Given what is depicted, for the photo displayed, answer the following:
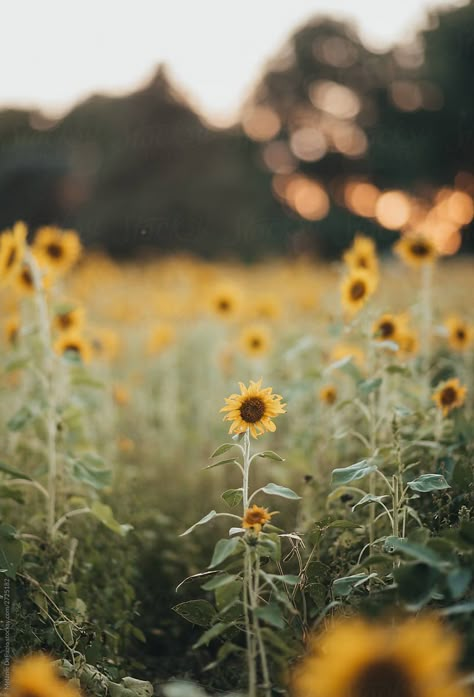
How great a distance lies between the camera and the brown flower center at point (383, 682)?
0.83 metres

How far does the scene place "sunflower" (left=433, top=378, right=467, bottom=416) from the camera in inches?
80.9

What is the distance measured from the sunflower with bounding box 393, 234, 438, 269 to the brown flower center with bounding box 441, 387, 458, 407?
3.18 feet

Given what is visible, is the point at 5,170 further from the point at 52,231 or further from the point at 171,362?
the point at 52,231

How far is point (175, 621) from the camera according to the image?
87.4 inches

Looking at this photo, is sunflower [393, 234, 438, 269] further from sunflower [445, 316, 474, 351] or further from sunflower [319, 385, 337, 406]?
sunflower [319, 385, 337, 406]

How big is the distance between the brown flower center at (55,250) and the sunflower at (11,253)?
1.87 feet

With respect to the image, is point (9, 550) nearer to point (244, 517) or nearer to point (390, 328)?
point (244, 517)

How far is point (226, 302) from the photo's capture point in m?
4.10

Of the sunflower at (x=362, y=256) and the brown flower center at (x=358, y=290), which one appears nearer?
the brown flower center at (x=358, y=290)

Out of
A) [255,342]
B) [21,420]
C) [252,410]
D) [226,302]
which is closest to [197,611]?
[252,410]

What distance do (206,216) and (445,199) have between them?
5.75 meters

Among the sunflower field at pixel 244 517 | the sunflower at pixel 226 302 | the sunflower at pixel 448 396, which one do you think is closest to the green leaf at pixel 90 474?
the sunflower field at pixel 244 517

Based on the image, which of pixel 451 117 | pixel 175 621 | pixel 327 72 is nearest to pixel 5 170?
pixel 327 72

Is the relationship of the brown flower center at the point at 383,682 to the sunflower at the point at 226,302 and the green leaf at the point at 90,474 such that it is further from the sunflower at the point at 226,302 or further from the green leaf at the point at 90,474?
the sunflower at the point at 226,302
